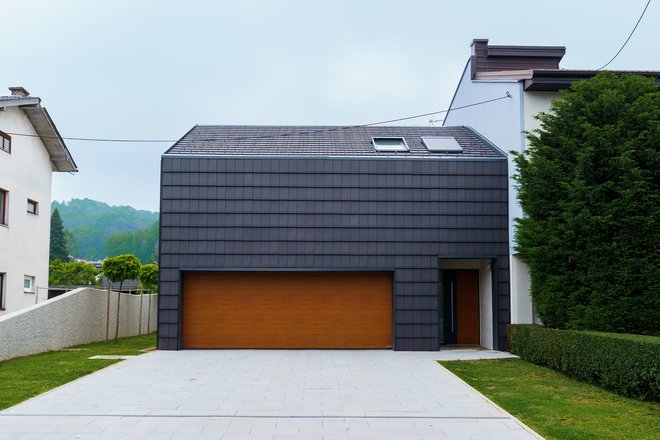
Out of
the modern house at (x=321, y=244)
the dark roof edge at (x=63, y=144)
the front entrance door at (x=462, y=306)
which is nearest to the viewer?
the modern house at (x=321, y=244)

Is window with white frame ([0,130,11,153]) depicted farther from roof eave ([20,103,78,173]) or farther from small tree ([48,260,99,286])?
small tree ([48,260,99,286])

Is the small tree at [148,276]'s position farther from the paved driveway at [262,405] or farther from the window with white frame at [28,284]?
the paved driveway at [262,405]

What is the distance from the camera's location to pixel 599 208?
1106 centimetres

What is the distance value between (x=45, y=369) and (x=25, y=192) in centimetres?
994

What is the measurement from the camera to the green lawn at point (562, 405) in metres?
7.05

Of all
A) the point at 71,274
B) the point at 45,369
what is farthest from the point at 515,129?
the point at 71,274

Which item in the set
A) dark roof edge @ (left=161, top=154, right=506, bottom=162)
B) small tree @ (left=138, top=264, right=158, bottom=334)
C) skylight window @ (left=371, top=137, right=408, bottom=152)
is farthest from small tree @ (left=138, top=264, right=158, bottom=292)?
skylight window @ (left=371, top=137, right=408, bottom=152)

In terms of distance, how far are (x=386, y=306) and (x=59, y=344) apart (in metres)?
7.99

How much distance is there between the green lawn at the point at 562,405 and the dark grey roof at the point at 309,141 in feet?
21.4

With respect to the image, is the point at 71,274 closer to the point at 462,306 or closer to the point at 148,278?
the point at 148,278

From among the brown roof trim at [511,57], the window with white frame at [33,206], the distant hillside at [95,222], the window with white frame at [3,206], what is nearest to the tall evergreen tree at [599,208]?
the brown roof trim at [511,57]

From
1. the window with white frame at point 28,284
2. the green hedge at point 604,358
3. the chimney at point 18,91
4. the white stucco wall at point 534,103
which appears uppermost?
the chimney at point 18,91

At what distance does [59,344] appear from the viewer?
617 inches

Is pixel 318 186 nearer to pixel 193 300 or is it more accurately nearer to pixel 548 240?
pixel 193 300
